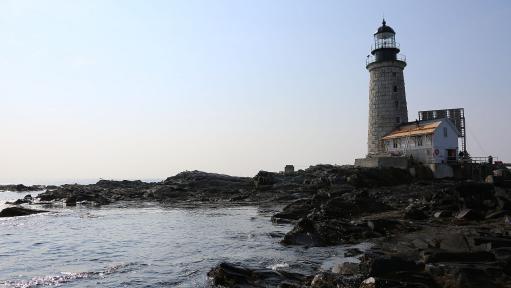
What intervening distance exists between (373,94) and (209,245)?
1468 inches

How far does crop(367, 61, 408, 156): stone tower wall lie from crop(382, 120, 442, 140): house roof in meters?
1.26

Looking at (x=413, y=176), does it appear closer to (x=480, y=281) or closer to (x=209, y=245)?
(x=209, y=245)

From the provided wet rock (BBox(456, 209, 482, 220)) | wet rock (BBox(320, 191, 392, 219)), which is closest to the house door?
wet rock (BBox(320, 191, 392, 219))

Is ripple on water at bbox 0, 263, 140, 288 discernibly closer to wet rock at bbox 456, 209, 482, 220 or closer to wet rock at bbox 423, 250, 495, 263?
wet rock at bbox 423, 250, 495, 263

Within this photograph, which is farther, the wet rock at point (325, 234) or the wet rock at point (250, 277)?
the wet rock at point (325, 234)

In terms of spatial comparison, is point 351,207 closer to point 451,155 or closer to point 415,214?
point 415,214

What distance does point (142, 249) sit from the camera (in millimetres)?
20125

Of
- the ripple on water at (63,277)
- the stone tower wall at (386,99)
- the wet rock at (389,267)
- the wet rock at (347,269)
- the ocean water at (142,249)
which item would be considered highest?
the stone tower wall at (386,99)

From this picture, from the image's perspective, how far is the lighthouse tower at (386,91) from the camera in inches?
2021

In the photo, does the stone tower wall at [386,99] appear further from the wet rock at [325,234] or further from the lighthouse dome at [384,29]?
the wet rock at [325,234]

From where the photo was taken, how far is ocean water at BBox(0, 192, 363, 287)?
14.7 meters

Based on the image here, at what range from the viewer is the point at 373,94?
52.4 meters

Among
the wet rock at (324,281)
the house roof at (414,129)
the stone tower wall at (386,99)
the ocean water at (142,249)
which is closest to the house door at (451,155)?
the house roof at (414,129)

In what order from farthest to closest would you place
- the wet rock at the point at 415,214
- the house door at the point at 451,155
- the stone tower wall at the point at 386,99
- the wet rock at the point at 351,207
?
the stone tower wall at the point at 386,99 < the house door at the point at 451,155 < the wet rock at the point at 351,207 < the wet rock at the point at 415,214
